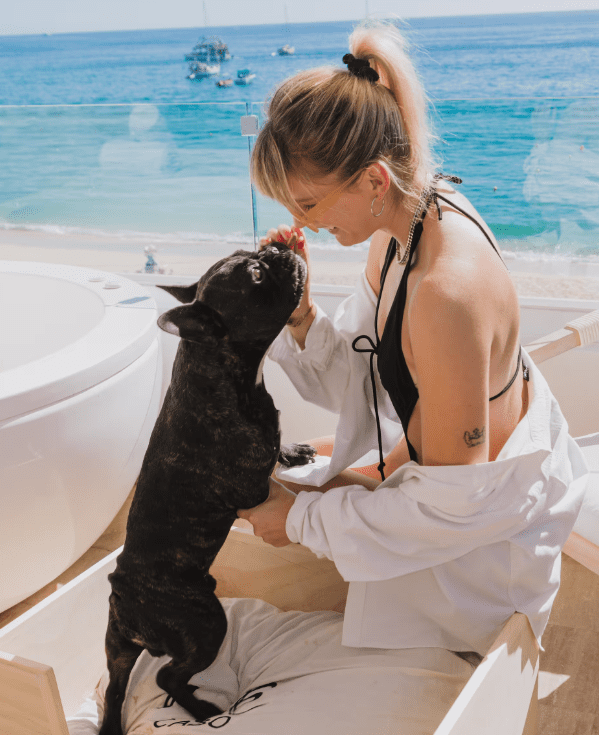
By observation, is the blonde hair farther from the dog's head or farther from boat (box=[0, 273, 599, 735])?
boat (box=[0, 273, 599, 735])

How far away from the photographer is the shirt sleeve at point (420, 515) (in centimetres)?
116

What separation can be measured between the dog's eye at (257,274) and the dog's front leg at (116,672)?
703mm

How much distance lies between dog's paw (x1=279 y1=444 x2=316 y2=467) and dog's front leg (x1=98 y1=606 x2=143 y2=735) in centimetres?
55

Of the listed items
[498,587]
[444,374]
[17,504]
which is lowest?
[17,504]

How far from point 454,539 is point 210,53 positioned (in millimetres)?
33316

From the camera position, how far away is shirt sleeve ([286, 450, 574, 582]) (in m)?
1.16

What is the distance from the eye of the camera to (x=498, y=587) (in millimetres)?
1263

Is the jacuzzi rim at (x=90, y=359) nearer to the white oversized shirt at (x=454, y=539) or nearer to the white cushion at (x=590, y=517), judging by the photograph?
the white oversized shirt at (x=454, y=539)

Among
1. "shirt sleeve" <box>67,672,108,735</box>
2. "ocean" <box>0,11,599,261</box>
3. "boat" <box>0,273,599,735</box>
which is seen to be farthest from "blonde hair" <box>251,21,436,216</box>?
"shirt sleeve" <box>67,672,108,735</box>

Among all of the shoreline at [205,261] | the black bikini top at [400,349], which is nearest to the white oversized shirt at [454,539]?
the black bikini top at [400,349]

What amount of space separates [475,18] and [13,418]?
34416mm

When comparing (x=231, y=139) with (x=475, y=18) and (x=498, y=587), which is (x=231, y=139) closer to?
(x=498, y=587)

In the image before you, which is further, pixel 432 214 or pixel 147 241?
pixel 147 241

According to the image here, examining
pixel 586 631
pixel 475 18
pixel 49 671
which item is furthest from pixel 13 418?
pixel 475 18
